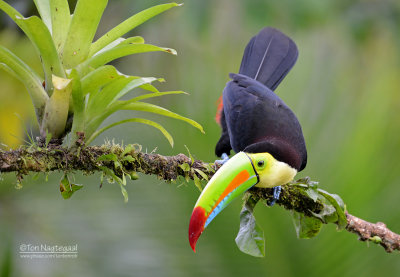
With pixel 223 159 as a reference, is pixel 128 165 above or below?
above

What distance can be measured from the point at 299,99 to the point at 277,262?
121 centimetres

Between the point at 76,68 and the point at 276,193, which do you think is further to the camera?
the point at 276,193

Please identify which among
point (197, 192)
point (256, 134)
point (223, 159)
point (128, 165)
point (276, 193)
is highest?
point (128, 165)

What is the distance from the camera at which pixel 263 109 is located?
2773 mm

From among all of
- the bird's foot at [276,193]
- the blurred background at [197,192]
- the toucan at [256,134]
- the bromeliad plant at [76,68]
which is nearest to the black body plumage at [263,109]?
the toucan at [256,134]

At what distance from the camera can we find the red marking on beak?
195 cm

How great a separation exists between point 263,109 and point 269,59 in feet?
1.98

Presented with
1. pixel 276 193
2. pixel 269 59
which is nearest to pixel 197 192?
pixel 269 59

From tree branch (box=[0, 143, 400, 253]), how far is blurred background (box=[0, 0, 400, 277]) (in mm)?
936

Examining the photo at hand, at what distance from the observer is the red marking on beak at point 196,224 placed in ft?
6.39

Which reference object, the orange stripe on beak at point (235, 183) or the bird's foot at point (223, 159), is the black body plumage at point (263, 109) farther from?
the orange stripe on beak at point (235, 183)

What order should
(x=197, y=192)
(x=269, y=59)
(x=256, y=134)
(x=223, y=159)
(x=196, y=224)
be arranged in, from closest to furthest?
(x=196, y=224)
(x=256, y=134)
(x=223, y=159)
(x=269, y=59)
(x=197, y=192)

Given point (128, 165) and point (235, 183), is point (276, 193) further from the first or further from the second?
point (128, 165)

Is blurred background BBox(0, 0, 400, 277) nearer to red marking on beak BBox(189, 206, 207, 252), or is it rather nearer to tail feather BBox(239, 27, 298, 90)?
tail feather BBox(239, 27, 298, 90)
